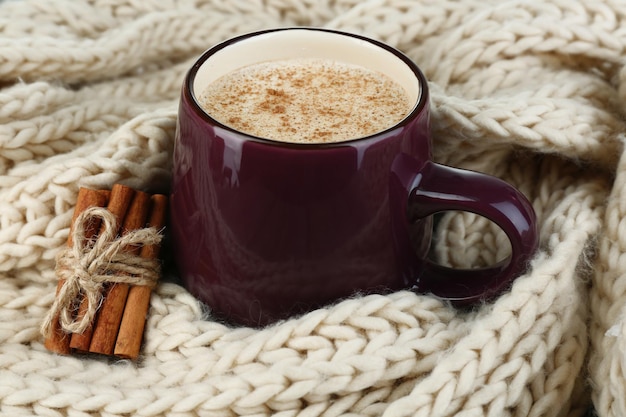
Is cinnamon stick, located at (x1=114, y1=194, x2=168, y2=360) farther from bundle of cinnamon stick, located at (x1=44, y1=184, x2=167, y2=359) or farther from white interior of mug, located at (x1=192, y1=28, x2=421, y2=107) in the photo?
white interior of mug, located at (x1=192, y1=28, x2=421, y2=107)

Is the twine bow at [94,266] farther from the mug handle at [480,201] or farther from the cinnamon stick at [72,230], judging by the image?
the mug handle at [480,201]

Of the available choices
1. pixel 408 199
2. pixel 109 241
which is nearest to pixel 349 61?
pixel 408 199

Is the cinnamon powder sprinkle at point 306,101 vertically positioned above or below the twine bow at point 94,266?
above

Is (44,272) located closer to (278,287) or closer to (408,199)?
(278,287)

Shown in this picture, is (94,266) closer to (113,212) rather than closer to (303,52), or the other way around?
(113,212)

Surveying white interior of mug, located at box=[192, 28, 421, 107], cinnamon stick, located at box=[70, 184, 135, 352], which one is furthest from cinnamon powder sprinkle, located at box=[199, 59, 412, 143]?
cinnamon stick, located at box=[70, 184, 135, 352]

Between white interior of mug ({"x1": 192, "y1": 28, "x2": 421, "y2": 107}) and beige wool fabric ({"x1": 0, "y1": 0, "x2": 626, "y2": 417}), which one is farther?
white interior of mug ({"x1": 192, "y1": 28, "x2": 421, "y2": 107})

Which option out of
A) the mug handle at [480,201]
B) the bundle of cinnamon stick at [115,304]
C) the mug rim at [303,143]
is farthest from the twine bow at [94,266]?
the mug handle at [480,201]

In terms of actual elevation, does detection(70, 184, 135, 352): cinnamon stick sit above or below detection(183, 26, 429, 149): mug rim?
below
